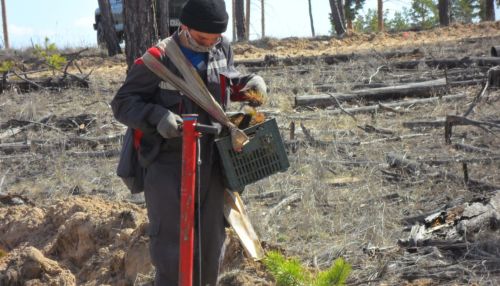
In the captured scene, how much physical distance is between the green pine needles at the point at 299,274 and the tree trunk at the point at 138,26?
555 centimetres

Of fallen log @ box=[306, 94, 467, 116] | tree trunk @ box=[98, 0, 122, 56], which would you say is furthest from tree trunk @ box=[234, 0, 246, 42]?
fallen log @ box=[306, 94, 467, 116]

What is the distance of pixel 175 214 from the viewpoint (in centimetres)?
407

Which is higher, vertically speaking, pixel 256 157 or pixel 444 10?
pixel 444 10

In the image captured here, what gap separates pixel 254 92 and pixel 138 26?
5279 millimetres

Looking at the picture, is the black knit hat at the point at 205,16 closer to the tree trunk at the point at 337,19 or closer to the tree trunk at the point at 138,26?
the tree trunk at the point at 138,26

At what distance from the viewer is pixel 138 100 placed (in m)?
3.97

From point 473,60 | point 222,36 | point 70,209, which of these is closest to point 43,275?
point 70,209

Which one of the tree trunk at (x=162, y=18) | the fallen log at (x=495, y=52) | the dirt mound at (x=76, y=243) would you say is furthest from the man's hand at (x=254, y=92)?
the fallen log at (x=495, y=52)

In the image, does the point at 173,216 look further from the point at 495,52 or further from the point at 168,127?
the point at 495,52

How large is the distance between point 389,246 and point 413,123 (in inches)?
152

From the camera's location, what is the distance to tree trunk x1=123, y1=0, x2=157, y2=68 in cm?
912

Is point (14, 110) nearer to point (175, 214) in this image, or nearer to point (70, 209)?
point (70, 209)

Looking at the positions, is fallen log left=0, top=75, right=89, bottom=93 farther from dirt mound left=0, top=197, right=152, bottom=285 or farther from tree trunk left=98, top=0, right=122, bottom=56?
tree trunk left=98, top=0, right=122, bottom=56

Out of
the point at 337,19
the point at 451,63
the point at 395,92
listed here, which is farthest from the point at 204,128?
the point at 337,19
